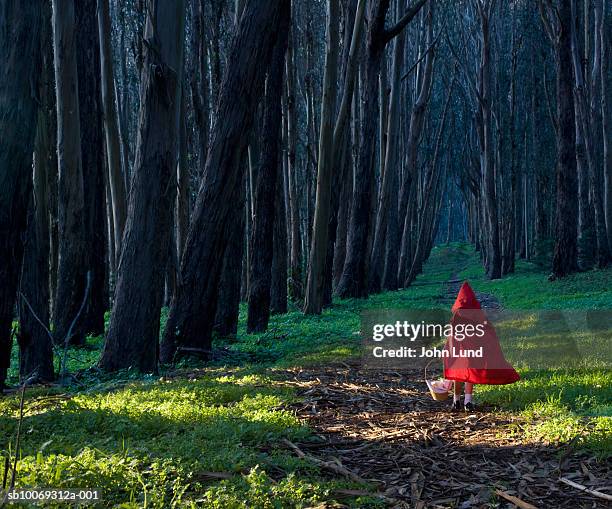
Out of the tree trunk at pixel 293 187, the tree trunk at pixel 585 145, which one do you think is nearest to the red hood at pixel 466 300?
the tree trunk at pixel 293 187

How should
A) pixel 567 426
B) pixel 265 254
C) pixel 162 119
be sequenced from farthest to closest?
1. pixel 265 254
2. pixel 162 119
3. pixel 567 426

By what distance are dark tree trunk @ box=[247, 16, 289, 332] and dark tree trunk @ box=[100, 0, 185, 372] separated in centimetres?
516

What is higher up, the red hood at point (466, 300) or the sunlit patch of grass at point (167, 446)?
the red hood at point (466, 300)

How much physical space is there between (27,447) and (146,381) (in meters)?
3.13

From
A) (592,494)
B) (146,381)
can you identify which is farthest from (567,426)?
(146,381)

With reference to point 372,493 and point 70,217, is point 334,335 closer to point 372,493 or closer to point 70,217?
point 70,217

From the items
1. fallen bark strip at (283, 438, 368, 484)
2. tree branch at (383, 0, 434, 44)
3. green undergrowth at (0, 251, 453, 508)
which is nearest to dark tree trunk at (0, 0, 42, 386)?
green undergrowth at (0, 251, 453, 508)

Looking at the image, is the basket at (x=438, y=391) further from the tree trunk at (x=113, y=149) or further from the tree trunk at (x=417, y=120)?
the tree trunk at (x=417, y=120)

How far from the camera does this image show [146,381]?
283 inches

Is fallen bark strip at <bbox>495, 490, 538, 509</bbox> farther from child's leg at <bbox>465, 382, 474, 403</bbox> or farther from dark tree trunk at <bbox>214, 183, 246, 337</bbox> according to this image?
dark tree trunk at <bbox>214, 183, 246, 337</bbox>

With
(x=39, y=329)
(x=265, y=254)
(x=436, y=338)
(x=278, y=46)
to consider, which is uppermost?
(x=278, y=46)

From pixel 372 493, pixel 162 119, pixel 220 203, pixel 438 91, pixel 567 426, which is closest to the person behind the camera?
pixel 372 493

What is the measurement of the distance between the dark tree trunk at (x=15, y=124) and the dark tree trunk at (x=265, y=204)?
8.17 metres

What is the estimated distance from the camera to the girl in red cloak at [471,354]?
605 centimetres
